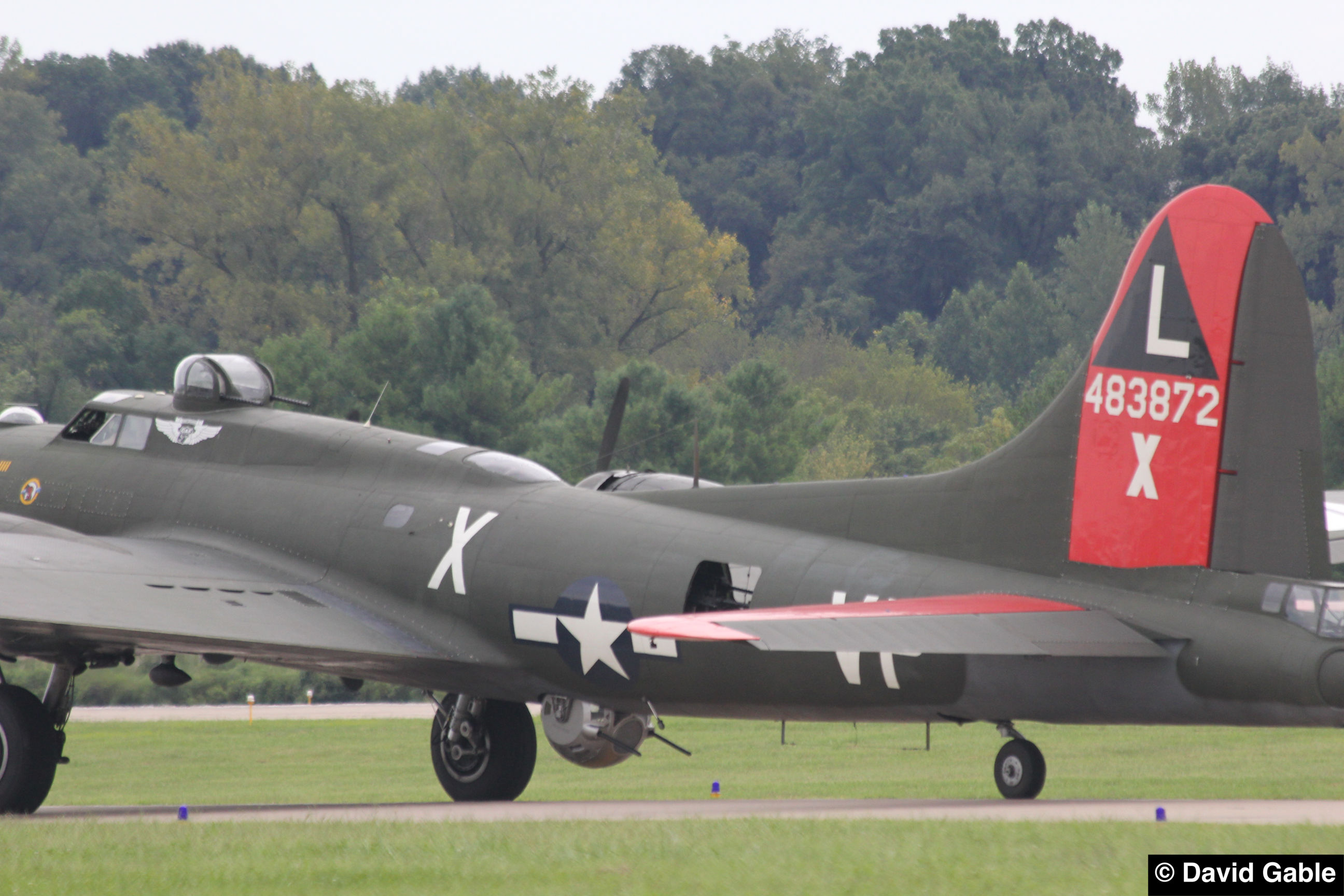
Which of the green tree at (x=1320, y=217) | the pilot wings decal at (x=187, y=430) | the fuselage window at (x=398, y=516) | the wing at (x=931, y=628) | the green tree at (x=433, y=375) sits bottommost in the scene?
the wing at (x=931, y=628)

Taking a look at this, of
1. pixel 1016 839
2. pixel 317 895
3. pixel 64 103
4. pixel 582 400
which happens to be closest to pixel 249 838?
pixel 317 895

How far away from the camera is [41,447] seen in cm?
2311

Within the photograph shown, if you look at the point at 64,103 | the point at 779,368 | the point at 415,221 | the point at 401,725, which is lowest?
the point at 401,725

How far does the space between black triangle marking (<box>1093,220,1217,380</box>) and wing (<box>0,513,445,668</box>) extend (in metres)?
8.00

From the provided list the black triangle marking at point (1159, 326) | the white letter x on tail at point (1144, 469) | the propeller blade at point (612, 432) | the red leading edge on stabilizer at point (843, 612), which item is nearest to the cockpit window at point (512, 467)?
the propeller blade at point (612, 432)

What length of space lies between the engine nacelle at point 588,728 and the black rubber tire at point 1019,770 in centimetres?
399

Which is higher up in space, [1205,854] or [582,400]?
[582,400]

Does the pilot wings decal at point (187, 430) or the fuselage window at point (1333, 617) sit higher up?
the pilot wings decal at point (187, 430)

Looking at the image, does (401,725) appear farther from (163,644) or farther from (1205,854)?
(1205,854)

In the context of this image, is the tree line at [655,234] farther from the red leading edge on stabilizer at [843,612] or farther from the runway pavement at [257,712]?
the red leading edge on stabilizer at [843,612]

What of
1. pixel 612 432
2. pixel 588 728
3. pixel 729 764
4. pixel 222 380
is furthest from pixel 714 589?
pixel 729 764

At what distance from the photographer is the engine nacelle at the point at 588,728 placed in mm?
19125

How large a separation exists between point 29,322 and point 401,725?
→ 64.8 metres

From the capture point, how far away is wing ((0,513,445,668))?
1770 cm
